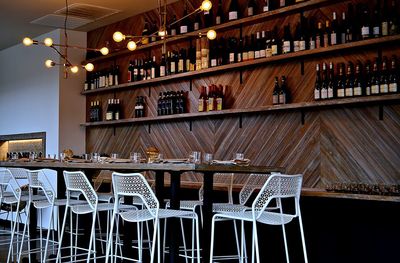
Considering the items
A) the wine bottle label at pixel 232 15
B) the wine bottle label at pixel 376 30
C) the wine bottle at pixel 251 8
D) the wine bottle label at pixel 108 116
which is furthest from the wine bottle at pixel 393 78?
the wine bottle label at pixel 108 116

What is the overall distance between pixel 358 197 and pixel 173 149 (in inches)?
115

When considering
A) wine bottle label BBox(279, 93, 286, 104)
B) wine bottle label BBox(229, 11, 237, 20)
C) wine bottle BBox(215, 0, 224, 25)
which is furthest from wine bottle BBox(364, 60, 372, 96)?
wine bottle BBox(215, 0, 224, 25)

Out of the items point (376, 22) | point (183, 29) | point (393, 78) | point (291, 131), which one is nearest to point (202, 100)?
point (183, 29)

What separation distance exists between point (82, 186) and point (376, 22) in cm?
278

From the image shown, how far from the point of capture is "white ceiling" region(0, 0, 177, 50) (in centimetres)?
614

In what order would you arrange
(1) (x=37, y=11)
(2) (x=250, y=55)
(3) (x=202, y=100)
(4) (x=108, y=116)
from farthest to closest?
(4) (x=108, y=116) → (1) (x=37, y=11) → (3) (x=202, y=100) → (2) (x=250, y=55)

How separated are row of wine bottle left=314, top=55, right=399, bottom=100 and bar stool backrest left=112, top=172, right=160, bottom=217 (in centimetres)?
198

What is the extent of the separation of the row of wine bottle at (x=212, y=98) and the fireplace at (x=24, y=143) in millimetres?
2799

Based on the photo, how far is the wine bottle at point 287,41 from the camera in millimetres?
4812

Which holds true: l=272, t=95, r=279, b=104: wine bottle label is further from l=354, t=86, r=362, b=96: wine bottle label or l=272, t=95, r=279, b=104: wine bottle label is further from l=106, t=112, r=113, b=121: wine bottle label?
l=106, t=112, r=113, b=121: wine bottle label

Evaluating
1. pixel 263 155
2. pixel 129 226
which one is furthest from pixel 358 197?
pixel 129 226

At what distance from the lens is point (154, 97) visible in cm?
657

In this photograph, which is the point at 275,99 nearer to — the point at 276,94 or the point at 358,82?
the point at 276,94

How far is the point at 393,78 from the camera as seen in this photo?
4078 mm
